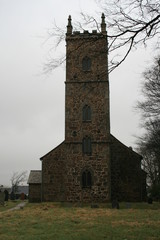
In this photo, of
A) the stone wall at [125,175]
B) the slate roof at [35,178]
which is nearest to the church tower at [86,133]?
the stone wall at [125,175]

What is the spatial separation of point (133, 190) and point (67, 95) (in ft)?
36.2

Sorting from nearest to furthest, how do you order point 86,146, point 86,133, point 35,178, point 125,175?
point 86,146 < point 86,133 < point 125,175 < point 35,178

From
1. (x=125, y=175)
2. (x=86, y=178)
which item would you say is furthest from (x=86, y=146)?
(x=125, y=175)

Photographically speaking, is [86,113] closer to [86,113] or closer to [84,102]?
[86,113]

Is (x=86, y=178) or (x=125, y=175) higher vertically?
(x=125, y=175)

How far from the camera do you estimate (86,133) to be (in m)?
26.6

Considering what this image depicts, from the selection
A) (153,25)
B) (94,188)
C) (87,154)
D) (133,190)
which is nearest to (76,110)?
(87,154)

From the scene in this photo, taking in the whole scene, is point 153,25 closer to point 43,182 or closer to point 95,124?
point 95,124

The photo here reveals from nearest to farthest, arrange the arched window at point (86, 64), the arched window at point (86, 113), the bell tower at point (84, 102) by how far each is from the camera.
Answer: the bell tower at point (84, 102) < the arched window at point (86, 113) < the arched window at point (86, 64)

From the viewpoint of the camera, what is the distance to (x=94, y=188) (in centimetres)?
2534

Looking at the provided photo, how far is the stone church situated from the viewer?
25516 millimetres

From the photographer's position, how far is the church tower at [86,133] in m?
25.5

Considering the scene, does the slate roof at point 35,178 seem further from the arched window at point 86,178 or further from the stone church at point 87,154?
the arched window at point 86,178

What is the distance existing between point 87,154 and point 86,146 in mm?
732
